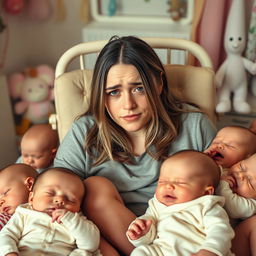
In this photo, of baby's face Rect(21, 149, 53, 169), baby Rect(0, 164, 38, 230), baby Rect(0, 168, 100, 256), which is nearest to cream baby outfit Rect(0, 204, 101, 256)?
baby Rect(0, 168, 100, 256)

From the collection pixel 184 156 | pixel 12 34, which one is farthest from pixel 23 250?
pixel 12 34

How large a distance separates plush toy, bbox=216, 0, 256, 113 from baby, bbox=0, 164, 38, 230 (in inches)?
46.6

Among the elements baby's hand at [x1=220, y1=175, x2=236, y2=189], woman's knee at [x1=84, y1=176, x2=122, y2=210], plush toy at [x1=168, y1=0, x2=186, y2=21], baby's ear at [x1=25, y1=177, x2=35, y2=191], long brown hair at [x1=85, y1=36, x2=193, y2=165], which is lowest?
baby's ear at [x1=25, y1=177, x2=35, y2=191]

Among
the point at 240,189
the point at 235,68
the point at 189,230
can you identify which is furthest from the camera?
the point at 235,68

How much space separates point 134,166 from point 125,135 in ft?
0.38

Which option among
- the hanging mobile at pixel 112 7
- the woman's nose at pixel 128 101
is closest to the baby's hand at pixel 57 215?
the woman's nose at pixel 128 101

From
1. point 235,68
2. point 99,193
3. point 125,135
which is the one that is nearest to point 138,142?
point 125,135

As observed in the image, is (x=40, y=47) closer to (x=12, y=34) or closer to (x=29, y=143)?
(x=12, y=34)

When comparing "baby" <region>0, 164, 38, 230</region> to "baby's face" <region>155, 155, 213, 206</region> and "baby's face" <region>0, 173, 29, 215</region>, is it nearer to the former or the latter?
"baby's face" <region>0, 173, 29, 215</region>

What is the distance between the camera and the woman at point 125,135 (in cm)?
121

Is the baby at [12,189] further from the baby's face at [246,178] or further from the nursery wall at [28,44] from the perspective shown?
the nursery wall at [28,44]

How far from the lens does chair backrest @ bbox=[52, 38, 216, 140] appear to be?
4.88 ft

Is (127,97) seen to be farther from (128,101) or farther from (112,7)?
(112,7)

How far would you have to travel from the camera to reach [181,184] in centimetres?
108
